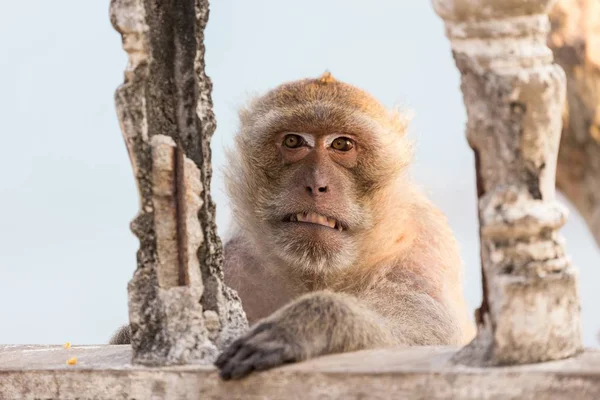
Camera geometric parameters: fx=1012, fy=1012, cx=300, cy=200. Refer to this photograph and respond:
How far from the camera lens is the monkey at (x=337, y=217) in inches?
207

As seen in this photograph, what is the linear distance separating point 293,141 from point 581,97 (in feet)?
8.83

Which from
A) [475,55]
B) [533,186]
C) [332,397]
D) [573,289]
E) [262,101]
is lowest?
[332,397]

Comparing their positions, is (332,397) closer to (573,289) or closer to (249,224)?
(573,289)

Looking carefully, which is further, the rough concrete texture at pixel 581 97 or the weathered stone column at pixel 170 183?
the weathered stone column at pixel 170 183

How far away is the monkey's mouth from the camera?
5.27 metres

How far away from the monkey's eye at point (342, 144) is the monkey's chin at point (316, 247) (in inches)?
20.5

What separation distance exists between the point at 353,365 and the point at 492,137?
97 centimetres

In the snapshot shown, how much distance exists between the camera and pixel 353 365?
12.0 ft

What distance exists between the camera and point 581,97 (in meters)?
3.10

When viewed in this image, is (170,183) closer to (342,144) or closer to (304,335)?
(304,335)

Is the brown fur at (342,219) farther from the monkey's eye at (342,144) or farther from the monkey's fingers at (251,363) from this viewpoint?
the monkey's fingers at (251,363)

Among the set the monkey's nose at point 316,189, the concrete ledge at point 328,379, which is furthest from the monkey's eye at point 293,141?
the concrete ledge at point 328,379

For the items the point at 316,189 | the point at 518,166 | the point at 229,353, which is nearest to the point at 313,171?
the point at 316,189

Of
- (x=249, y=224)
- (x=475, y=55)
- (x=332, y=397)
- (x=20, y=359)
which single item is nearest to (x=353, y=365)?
(x=332, y=397)
